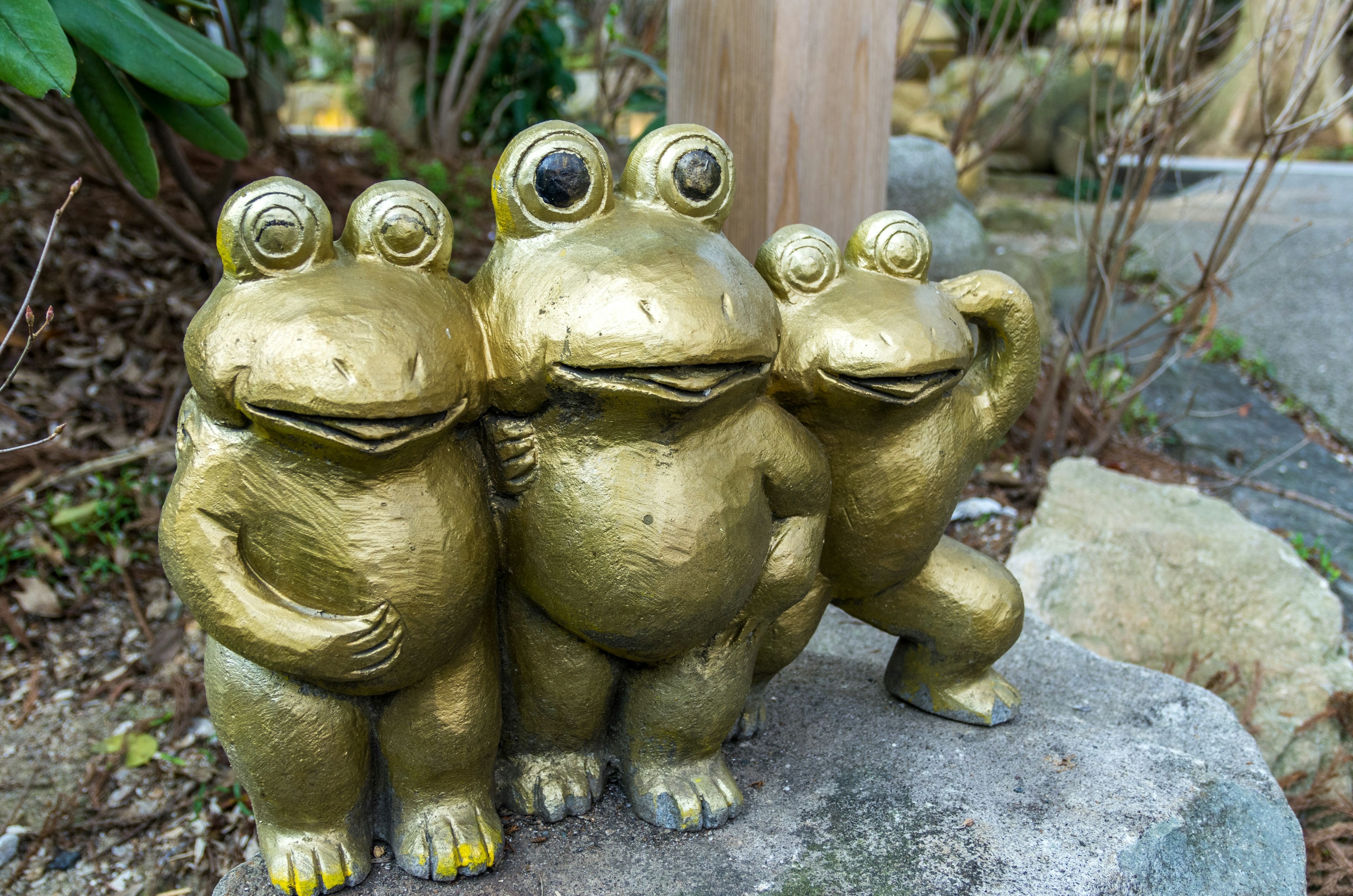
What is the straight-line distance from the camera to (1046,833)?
1568mm

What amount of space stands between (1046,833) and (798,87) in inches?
63.2

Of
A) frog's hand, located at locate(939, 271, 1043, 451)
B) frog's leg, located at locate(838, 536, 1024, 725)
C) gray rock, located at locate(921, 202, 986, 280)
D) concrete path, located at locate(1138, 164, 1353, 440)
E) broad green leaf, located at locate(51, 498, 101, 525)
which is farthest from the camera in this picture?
concrete path, located at locate(1138, 164, 1353, 440)

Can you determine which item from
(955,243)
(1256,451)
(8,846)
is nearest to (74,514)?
(8,846)

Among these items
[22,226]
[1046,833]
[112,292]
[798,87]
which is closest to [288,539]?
[1046,833]

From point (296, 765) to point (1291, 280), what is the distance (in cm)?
592

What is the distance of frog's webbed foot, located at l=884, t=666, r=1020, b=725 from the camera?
6.11 feet

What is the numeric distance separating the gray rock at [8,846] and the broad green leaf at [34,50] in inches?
58.4

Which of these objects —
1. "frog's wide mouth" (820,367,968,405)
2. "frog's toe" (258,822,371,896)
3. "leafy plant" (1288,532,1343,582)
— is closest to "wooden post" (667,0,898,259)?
"frog's wide mouth" (820,367,968,405)

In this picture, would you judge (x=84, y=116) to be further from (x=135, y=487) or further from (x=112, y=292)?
(x=112, y=292)

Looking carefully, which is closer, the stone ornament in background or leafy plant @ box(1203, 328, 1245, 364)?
the stone ornament in background

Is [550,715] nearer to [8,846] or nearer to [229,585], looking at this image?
[229,585]

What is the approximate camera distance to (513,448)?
1372 millimetres

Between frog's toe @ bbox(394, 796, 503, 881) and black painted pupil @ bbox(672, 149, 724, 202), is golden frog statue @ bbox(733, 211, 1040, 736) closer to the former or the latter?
black painted pupil @ bbox(672, 149, 724, 202)

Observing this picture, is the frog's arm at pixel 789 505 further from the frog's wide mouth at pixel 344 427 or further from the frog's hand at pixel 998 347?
the frog's wide mouth at pixel 344 427
